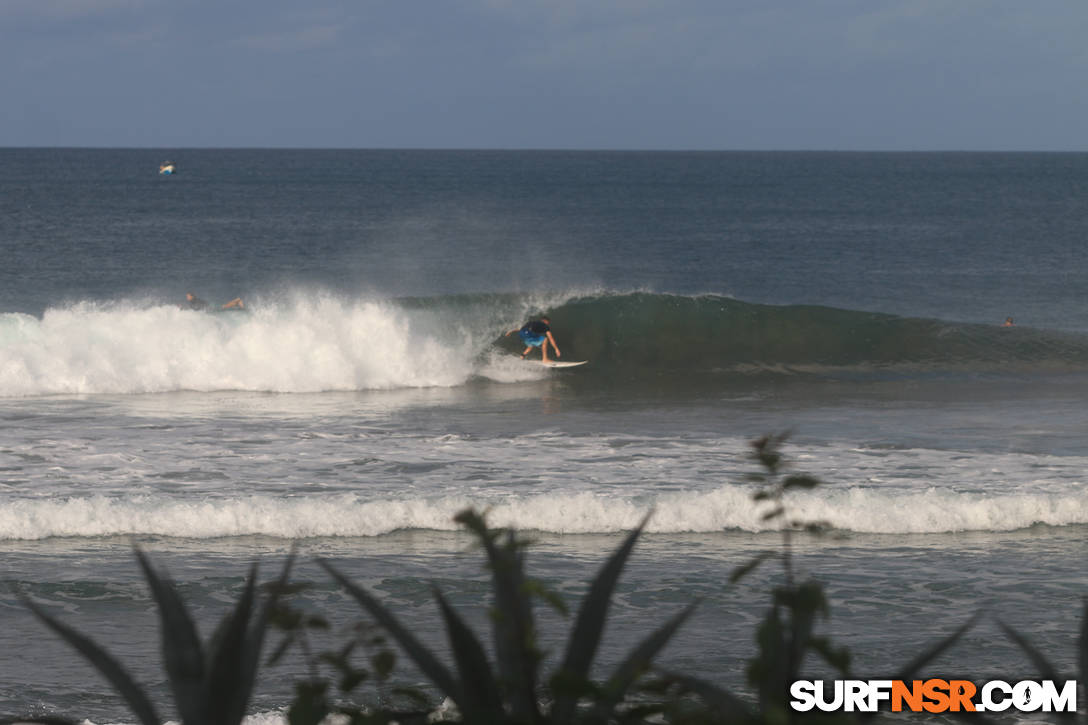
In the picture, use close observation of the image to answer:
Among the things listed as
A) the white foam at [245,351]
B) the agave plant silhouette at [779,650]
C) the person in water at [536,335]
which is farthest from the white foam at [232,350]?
the agave plant silhouette at [779,650]

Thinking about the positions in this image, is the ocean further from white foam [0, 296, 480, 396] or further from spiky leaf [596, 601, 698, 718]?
spiky leaf [596, 601, 698, 718]

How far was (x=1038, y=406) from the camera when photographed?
17844mm

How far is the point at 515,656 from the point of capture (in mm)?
2238

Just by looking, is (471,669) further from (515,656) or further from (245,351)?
(245,351)

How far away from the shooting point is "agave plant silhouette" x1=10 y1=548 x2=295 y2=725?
2268mm

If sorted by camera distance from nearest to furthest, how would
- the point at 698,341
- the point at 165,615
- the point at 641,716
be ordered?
the point at 641,716 < the point at 165,615 < the point at 698,341

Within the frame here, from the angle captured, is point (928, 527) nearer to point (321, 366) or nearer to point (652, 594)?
point (652, 594)

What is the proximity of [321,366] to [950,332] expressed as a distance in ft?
42.8

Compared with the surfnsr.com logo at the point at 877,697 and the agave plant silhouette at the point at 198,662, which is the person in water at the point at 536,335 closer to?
the surfnsr.com logo at the point at 877,697

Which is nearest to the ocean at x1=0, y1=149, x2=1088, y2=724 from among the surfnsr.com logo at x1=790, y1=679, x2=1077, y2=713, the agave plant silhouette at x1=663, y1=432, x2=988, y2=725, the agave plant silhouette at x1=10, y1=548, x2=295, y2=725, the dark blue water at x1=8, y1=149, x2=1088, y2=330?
the agave plant silhouette at x1=663, y1=432, x2=988, y2=725

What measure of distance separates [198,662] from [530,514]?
7.87 metres

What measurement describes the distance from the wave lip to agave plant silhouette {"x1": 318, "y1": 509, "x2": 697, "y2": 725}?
291 inches

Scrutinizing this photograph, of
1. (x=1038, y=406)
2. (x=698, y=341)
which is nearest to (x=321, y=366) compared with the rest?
(x=698, y=341)

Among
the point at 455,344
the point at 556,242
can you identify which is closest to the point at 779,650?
the point at 455,344
